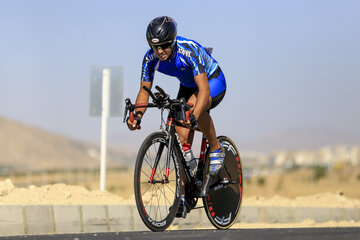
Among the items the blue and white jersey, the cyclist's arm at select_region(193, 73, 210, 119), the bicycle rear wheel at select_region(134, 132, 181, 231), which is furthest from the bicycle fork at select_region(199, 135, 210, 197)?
the cyclist's arm at select_region(193, 73, 210, 119)

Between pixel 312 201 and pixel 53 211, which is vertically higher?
pixel 53 211

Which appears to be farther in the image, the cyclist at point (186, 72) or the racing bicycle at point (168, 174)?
the cyclist at point (186, 72)

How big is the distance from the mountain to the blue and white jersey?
112699mm

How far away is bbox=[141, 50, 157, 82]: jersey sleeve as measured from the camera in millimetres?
6684

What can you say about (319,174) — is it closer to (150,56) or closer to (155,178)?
(150,56)

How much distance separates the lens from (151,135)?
6.24 m

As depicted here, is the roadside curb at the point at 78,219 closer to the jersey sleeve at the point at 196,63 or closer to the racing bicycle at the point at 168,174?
the racing bicycle at the point at 168,174

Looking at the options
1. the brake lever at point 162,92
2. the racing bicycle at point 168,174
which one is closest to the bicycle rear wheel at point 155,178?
the racing bicycle at point 168,174

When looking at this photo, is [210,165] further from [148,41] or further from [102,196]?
[102,196]

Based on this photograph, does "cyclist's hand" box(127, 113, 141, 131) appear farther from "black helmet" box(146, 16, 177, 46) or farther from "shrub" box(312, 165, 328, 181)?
"shrub" box(312, 165, 328, 181)

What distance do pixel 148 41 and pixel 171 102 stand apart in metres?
0.61

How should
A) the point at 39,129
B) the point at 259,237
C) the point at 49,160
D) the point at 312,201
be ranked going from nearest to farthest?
the point at 259,237 < the point at 312,201 < the point at 49,160 < the point at 39,129

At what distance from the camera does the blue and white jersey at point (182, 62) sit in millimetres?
6559

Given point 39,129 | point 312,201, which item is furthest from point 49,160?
point 312,201
